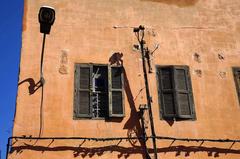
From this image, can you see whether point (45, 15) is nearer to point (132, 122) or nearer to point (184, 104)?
point (132, 122)

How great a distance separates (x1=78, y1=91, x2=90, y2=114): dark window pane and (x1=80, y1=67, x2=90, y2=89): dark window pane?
171 millimetres

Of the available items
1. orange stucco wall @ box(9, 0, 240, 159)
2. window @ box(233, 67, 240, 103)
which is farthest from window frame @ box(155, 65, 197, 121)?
window @ box(233, 67, 240, 103)

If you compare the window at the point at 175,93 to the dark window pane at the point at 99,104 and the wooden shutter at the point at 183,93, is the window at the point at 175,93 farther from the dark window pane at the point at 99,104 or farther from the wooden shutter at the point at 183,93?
the dark window pane at the point at 99,104

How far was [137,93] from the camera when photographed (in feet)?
27.8

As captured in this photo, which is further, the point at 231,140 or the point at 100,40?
the point at 100,40

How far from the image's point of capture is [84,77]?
843 cm

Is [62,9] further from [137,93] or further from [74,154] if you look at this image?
[74,154]

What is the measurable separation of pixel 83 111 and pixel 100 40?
1.91m

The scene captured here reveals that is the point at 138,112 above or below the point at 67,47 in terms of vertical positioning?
below

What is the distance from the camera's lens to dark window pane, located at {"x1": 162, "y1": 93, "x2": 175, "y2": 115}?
840 cm

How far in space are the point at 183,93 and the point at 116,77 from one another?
1628 mm

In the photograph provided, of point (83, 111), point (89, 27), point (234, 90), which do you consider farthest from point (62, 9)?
point (234, 90)

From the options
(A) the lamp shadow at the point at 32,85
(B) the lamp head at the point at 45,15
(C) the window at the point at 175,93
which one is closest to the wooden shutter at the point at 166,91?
(C) the window at the point at 175,93

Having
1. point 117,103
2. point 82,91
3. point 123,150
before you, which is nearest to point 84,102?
point 82,91
